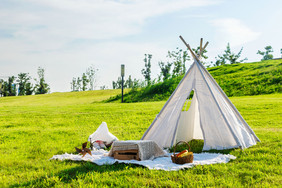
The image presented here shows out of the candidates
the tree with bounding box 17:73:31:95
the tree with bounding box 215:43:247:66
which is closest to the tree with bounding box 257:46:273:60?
the tree with bounding box 215:43:247:66

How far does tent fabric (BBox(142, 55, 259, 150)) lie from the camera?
20.3 ft

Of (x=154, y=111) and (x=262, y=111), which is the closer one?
(x=262, y=111)

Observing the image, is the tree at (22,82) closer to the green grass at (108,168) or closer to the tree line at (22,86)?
the tree line at (22,86)

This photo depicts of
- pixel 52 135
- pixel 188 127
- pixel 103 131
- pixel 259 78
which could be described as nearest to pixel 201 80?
pixel 188 127

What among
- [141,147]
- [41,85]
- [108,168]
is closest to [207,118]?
[141,147]

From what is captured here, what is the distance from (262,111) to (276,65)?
13.6 metres

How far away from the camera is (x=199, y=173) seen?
14.8 feet

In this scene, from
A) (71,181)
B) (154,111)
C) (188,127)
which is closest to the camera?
(71,181)

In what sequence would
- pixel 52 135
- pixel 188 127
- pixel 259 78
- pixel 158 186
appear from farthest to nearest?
pixel 259 78 < pixel 52 135 < pixel 188 127 < pixel 158 186

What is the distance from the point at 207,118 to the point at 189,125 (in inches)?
54.3

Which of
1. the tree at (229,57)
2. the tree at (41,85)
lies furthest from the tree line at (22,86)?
the tree at (229,57)

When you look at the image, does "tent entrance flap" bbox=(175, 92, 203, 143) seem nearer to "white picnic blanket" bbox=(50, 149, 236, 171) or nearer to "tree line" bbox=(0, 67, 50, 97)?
"white picnic blanket" bbox=(50, 149, 236, 171)

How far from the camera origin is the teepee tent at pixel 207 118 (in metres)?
6.18

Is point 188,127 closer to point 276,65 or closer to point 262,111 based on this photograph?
point 262,111
